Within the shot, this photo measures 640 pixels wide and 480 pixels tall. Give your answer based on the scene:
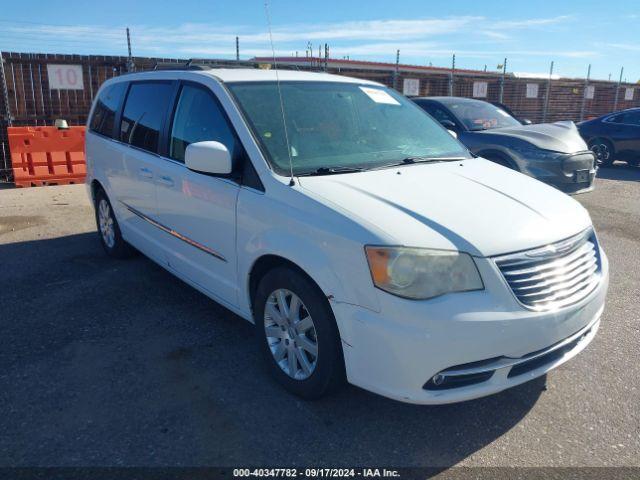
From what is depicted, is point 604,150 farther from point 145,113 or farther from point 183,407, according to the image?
point 183,407

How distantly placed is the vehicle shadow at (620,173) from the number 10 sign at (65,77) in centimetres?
1165

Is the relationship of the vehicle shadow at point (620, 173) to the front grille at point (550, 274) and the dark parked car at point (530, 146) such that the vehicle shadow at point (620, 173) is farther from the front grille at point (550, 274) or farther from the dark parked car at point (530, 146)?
the front grille at point (550, 274)

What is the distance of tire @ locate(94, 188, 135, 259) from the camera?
5.54 meters

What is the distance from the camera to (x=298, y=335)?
3.05m

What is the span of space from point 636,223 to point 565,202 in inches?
208

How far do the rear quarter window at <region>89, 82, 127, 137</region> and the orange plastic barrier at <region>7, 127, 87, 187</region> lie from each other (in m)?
4.82

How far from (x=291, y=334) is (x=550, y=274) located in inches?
55.9

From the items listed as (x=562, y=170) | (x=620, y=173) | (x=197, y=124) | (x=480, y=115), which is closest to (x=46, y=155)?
(x=197, y=124)

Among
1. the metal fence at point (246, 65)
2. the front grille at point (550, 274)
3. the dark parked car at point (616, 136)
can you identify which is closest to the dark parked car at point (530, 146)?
the metal fence at point (246, 65)

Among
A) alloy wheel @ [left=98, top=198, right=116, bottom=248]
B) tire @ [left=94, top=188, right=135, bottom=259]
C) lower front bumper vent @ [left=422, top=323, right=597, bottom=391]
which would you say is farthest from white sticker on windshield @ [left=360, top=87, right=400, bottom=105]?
alloy wheel @ [left=98, top=198, right=116, bottom=248]

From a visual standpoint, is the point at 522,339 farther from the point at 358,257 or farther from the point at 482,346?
the point at 358,257

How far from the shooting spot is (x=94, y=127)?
5895 mm

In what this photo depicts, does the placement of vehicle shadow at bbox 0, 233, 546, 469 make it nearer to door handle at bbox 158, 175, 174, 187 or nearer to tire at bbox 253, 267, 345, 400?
tire at bbox 253, 267, 345, 400

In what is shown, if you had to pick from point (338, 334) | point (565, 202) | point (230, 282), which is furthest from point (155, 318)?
point (565, 202)
